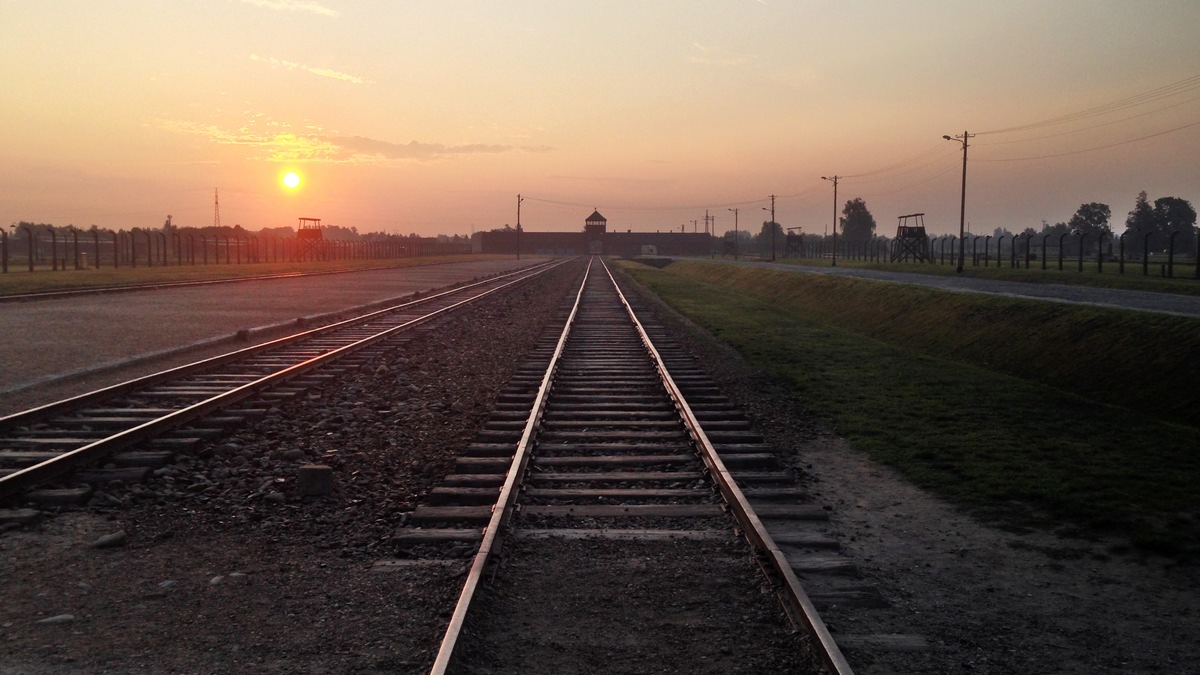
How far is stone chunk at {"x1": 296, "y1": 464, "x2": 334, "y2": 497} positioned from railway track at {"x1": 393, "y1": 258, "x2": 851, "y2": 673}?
100cm

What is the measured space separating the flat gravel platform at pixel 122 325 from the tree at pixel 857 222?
14694cm

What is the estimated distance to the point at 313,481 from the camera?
25.0 feet

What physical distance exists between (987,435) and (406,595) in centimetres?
758

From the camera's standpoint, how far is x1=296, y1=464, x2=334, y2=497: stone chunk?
7.61 meters

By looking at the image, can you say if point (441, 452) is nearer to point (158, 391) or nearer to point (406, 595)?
point (406, 595)

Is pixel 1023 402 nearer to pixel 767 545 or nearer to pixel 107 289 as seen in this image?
pixel 767 545

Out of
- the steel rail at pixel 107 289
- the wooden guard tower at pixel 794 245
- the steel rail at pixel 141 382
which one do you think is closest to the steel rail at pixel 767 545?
the steel rail at pixel 141 382

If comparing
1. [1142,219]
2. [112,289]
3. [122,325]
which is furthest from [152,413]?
[1142,219]

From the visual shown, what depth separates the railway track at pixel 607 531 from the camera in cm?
477

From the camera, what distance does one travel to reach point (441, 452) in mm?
9133

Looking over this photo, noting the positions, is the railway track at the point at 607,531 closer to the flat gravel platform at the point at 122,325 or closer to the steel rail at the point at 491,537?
the steel rail at the point at 491,537

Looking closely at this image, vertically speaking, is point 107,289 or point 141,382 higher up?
point 107,289

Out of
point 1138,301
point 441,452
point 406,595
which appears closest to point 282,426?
point 441,452

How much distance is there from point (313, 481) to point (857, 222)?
175808 millimetres
